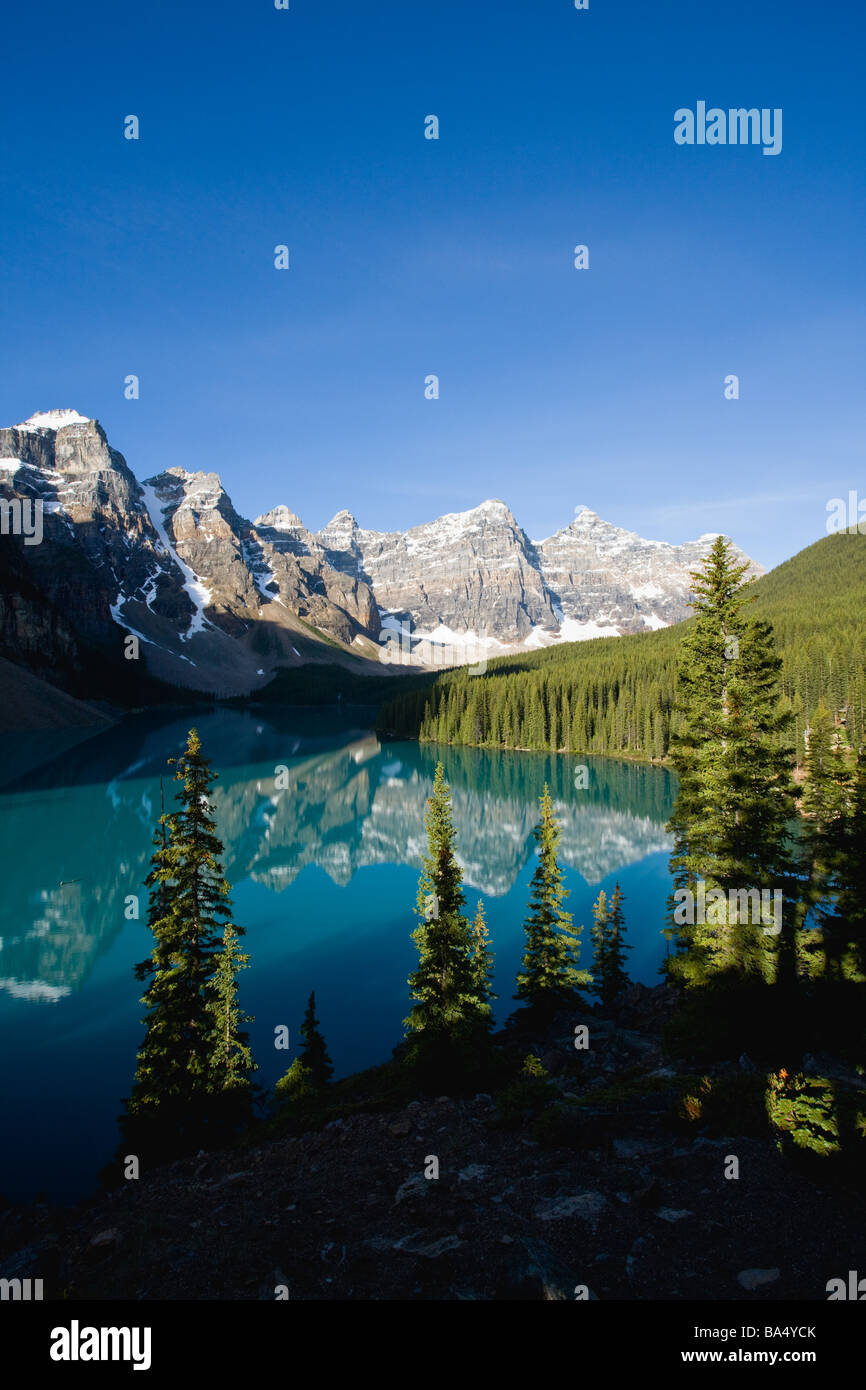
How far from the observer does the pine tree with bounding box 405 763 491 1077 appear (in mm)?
18562

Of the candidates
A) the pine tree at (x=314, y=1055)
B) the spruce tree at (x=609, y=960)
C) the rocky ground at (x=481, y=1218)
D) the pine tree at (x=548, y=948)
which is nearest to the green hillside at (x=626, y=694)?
the spruce tree at (x=609, y=960)

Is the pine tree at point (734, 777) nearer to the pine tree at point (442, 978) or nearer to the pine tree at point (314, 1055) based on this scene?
the pine tree at point (442, 978)

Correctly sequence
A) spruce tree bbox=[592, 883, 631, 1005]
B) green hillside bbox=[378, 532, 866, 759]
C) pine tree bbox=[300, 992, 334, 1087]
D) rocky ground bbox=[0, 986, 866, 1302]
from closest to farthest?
rocky ground bbox=[0, 986, 866, 1302], pine tree bbox=[300, 992, 334, 1087], spruce tree bbox=[592, 883, 631, 1005], green hillside bbox=[378, 532, 866, 759]

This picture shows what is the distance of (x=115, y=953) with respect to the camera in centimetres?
3675

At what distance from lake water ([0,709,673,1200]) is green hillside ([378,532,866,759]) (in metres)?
11.8

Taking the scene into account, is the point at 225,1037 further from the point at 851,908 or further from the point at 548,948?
the point at 851,908

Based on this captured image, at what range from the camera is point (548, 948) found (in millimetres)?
25750

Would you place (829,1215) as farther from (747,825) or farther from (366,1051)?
(366,1051)

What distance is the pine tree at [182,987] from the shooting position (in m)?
18.7

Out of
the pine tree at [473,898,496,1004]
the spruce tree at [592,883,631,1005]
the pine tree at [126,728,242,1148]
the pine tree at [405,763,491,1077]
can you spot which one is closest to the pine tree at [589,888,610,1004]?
the spruce tree at [592,883,631,1005]

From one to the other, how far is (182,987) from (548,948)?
524 inches

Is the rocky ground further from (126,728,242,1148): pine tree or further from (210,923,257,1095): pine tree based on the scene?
(210,923,257,1095): pine tree
